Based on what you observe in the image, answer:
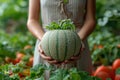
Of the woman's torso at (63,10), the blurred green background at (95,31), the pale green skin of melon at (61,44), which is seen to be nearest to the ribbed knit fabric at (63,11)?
the woman's torso at (63,10)

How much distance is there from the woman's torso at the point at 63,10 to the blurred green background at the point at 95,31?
94cm

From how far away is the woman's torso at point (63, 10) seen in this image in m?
2.20

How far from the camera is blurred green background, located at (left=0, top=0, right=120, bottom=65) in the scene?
331 cm

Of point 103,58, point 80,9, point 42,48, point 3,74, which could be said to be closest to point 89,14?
point 80,9

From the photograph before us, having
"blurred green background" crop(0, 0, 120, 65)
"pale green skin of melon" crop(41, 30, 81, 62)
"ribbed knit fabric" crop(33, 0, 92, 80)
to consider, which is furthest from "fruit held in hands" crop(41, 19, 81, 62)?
"blurred green background" crop(0, 0, 120, 65)

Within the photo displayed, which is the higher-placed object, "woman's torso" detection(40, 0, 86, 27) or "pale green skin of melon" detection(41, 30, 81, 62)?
"woman's torso" detection(40, 0, 86, 27)

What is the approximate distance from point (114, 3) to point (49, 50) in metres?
2.27

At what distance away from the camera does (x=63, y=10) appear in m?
2.19

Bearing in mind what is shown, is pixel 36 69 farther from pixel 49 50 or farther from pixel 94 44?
pixel 94 44

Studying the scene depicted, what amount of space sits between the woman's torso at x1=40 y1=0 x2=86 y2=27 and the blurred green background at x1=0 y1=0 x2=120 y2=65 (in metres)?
0.94

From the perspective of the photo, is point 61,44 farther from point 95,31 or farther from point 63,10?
point 95,31

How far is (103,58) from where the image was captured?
11.9ft

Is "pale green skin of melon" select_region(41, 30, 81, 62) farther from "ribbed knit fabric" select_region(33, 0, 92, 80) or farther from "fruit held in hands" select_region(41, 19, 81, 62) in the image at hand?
"ribbed knit fabric" select_region(33, 0, 92, 80)

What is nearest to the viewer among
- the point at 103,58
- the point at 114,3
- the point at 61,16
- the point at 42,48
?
the point at 42,48
